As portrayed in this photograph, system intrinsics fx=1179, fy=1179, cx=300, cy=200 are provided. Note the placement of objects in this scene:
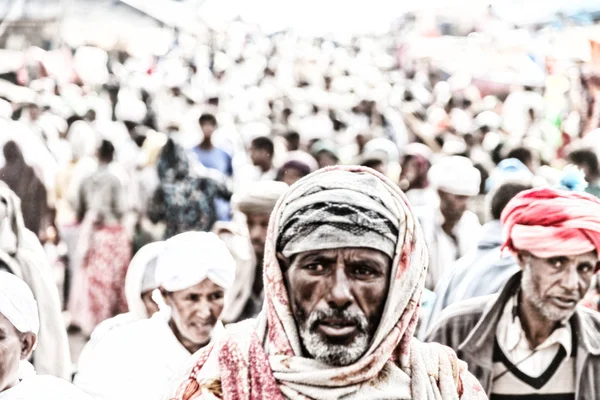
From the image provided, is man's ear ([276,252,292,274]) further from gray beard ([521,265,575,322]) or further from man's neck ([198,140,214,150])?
man's neck ([198,140,214,150])

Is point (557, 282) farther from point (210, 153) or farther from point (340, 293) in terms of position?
point (210, 153)

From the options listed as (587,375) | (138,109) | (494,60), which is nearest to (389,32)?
(494,60)

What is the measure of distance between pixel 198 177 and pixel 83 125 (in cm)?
235

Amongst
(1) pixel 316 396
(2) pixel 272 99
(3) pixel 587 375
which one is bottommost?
(3) pixel 587 375

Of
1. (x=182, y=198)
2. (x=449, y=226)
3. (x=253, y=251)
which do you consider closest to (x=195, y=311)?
(x=253, y=251)

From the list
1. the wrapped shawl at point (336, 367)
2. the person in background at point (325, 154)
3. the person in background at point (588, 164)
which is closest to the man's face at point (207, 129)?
the person in background at point (325, 154)

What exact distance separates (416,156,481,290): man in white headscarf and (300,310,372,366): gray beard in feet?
11.2

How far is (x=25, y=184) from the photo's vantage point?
6.88m

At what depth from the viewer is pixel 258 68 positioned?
1454 cm

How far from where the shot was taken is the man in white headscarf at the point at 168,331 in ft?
12.9

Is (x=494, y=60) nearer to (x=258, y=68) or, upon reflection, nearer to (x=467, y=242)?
(x=258, y=68)

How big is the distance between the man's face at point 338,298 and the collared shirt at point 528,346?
5.03 ft

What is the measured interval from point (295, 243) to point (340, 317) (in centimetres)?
17

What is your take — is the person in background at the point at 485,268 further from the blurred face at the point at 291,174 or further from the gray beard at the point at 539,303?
the blurred face at the point at 291,174
